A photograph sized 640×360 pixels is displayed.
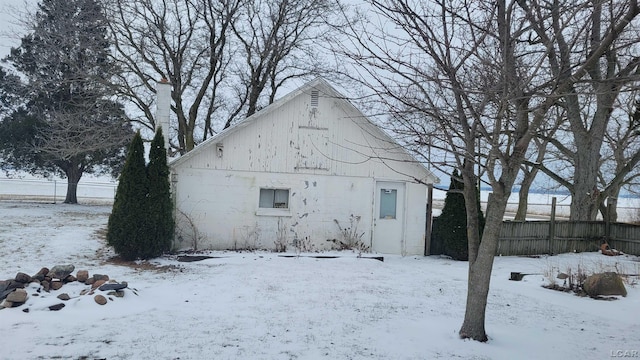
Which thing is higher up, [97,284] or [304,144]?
[304,144]

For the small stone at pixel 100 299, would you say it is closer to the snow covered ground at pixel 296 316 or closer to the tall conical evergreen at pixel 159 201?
the snow covered ground at pixel 296 316

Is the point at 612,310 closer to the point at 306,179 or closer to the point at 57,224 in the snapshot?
the point at 306,179

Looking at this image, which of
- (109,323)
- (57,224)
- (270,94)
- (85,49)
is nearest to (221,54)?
(270,94)

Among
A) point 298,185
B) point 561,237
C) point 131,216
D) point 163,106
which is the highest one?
point 163,106

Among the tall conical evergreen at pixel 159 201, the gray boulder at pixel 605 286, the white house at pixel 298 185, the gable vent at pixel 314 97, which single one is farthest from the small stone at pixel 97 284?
the gray boulder at pixel 605 286

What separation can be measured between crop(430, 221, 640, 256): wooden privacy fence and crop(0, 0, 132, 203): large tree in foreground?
1472 centimetres

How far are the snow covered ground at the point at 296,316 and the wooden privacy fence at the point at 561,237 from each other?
3.40 m

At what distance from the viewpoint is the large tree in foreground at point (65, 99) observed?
19516mm

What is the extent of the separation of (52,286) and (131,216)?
145 inches

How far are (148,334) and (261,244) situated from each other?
23.6 feet

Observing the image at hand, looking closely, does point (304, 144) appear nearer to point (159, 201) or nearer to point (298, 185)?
point (298, 185)

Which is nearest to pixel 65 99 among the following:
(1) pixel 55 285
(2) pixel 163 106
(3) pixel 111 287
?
(2) pixel 163 106

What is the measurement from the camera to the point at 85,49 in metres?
20.5

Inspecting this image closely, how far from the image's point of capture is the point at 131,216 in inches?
417
